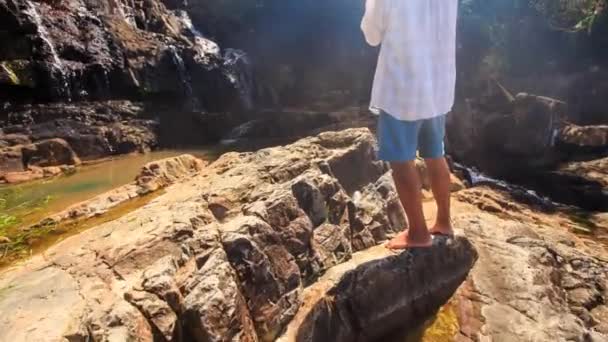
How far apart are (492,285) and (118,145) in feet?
30.9

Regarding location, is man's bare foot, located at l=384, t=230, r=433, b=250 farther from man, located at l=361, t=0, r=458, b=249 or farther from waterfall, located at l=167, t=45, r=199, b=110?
waterfall, located at l=167, t=45, r=199, b=110

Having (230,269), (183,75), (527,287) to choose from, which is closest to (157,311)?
(230,269)

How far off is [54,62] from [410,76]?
11.3 metres

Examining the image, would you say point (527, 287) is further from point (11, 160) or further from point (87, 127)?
point (87, 127)

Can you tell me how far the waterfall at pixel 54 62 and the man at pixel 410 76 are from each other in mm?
10675

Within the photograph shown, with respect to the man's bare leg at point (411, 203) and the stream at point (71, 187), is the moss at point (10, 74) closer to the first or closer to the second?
the stream at point (71, 187)

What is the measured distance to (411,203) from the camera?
10.00ft

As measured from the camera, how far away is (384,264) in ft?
10.6

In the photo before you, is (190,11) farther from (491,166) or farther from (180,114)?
(491,166)

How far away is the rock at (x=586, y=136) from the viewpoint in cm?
1186

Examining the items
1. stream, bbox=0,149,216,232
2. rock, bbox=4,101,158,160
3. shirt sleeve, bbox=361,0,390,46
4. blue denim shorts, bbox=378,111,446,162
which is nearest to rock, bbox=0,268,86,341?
blue denim shorts, bbox=378,111,446,162

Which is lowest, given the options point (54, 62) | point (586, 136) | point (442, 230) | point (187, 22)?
point (586, 136)

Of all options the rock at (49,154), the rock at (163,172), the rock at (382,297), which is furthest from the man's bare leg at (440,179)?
the rock at (49,154)

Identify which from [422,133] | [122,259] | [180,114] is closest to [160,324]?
[122,259]
